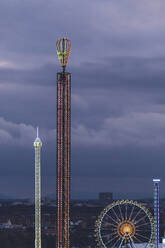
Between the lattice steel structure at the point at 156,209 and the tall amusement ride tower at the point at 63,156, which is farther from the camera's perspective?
→ the lattice steel structure at the point at 156,209

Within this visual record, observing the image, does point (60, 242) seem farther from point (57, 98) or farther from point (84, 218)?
point (84, 218)

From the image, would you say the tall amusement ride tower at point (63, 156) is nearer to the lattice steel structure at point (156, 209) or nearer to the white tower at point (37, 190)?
the white tower at point (37, 190)

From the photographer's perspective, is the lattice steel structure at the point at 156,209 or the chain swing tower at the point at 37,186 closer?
the chain swing tower at the point at 37,186

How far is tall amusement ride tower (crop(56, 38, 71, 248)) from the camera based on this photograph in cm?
5391

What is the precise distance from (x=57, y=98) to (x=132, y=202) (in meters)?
9.83

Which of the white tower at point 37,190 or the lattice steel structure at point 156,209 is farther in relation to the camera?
the lattice steel structure at point 156,209

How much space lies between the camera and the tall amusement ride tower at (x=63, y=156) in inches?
2122

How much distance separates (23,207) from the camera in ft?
460

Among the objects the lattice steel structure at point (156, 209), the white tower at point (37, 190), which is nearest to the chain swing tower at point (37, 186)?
the white tower at point (37, 190)

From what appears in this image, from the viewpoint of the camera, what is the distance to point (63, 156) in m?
54.1

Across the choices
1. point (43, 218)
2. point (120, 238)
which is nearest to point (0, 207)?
point (43, 218)

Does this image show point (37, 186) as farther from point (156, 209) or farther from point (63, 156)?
point (156, 209)

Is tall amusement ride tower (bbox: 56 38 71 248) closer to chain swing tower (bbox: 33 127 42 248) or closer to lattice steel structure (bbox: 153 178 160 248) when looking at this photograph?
chain swing tower (bbox: 33 127 42 248)

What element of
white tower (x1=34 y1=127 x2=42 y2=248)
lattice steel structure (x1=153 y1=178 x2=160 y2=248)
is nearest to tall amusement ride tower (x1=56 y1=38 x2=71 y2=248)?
white tower (x1=34 y1=127 x2=42 y2=248)
